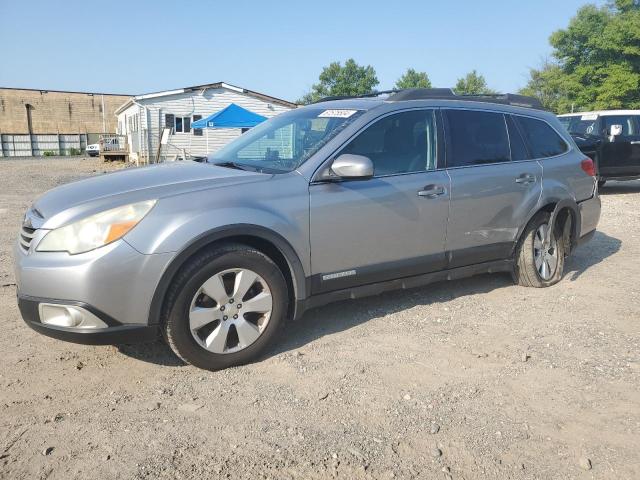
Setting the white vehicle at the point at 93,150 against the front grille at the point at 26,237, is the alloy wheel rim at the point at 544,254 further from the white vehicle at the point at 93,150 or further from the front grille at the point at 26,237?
the white vehicle at the point at 93,150

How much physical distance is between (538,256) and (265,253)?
2.92 meters

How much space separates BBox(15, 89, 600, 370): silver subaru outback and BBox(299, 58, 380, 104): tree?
195 ft

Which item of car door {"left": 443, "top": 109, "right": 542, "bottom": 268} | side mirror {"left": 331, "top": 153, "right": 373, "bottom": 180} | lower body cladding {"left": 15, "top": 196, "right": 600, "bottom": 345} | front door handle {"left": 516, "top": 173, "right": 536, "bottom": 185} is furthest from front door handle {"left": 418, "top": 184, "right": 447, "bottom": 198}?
lower body cladding {"left": 15, "top": 196, "right": 600, "bottom": 345}

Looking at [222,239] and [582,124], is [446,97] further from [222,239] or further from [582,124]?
[582,124]

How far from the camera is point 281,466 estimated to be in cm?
245

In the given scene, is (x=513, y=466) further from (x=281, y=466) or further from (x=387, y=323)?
(x=387, y=323)

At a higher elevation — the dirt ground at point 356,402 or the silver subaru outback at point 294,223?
the silver subaru outback at point 294,223

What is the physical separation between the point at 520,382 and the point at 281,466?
65.1 inches

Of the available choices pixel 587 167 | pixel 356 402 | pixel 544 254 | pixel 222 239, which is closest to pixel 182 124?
pixel 587 167

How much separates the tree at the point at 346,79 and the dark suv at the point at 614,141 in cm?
5148

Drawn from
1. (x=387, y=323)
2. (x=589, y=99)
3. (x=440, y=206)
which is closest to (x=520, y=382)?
(x=387, y=323)

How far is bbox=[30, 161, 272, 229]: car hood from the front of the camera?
3.08 metres

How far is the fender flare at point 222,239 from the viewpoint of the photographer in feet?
10.0

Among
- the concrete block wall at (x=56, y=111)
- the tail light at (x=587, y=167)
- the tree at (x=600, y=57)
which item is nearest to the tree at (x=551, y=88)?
the tree at (x=600, y=57)
